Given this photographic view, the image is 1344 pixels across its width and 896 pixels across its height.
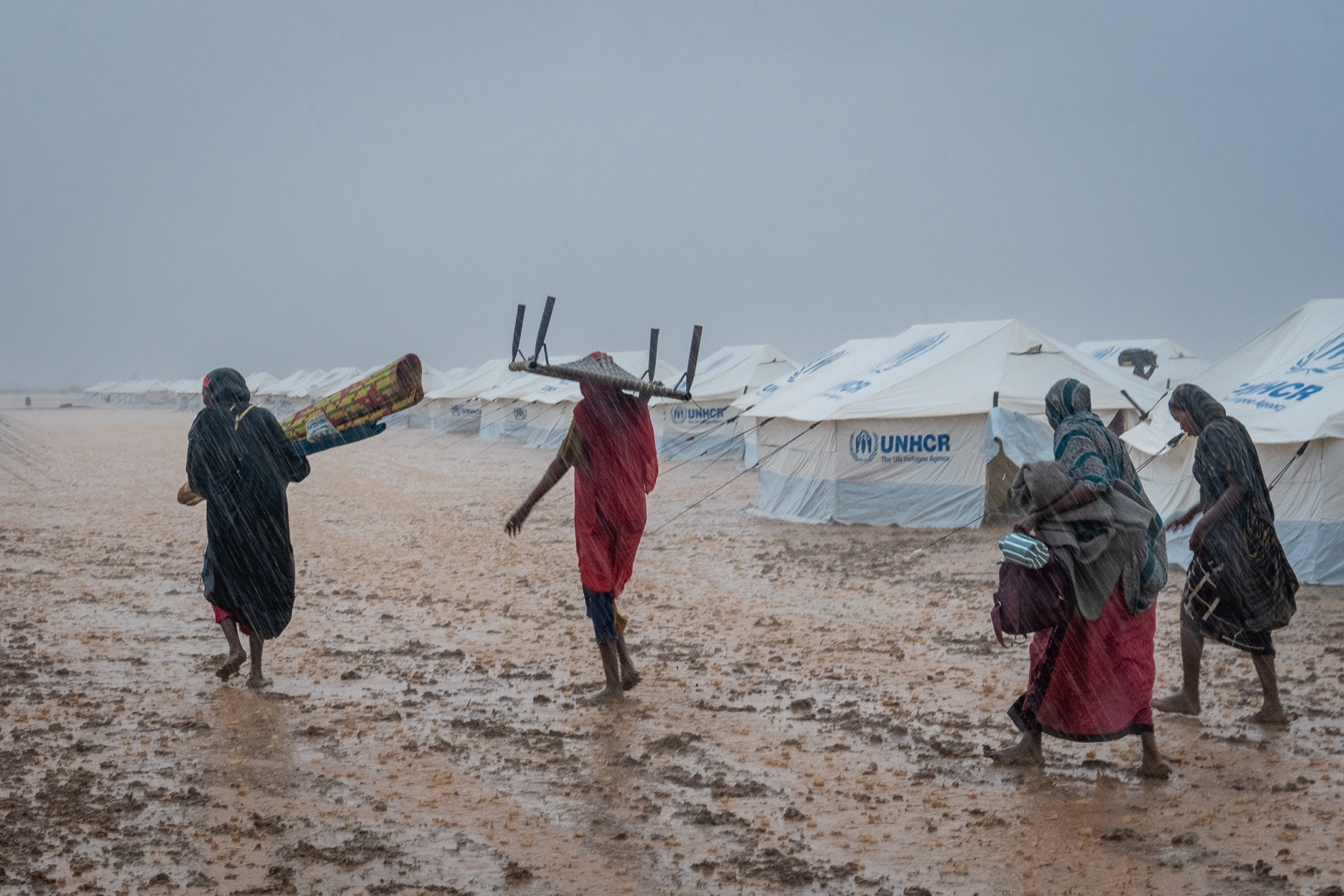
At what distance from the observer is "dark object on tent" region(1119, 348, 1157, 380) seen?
2892 centimetres

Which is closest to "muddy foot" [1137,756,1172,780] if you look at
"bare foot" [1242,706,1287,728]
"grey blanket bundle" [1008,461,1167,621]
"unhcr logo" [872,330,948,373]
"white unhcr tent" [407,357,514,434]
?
"grey blanket bundle" [1008,461,1167,621]

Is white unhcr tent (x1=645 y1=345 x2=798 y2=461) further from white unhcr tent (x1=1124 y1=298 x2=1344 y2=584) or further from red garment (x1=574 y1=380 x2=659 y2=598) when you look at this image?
red garment (x1=574 y1=380 x2=659 y2=598)

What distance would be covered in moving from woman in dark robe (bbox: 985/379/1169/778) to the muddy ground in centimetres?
27

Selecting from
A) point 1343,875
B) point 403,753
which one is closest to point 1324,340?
point 1343,875

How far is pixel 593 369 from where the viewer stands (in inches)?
210

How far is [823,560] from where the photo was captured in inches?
429

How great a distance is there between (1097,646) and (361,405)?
11.5 feet

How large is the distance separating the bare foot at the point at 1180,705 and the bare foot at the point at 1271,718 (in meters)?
0.26

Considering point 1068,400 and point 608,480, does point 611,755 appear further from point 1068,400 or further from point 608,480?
point 1068,400

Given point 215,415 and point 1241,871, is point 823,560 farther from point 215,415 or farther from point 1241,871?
point 1241,871

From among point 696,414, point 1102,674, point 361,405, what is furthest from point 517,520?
point 696,414

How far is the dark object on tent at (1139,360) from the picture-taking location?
2892 centimetres

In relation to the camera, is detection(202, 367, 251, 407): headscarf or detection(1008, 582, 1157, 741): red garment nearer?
detection(1008, 582, 1157, 741): red garment

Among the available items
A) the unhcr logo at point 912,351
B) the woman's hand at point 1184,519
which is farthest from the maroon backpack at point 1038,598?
the unhcr logo at point 912,351
